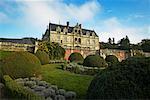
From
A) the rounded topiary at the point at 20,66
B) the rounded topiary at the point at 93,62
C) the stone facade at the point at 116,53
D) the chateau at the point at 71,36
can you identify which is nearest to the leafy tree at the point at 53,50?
the stone facade at the point at 116,53

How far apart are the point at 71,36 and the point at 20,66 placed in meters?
46.2

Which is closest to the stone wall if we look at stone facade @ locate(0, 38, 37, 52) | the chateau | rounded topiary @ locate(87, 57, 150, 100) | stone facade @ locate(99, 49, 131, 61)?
stone facade @ locate(0, 38, 37, 52)

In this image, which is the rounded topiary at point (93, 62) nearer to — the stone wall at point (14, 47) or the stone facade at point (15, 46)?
the stone facade at point (15, 46)

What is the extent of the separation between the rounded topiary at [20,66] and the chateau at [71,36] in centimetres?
3827

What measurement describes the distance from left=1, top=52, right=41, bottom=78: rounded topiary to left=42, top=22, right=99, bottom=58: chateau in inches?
1507

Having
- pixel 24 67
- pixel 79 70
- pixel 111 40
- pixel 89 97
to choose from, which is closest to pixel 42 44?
pixel 79 70

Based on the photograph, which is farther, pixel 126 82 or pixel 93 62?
pixel 93 62

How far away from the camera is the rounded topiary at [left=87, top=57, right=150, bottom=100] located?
6.82m

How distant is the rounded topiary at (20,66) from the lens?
1630cm

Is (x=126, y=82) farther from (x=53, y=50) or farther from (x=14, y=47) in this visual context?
(x=53, y=50)

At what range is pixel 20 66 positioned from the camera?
1650 centimetres

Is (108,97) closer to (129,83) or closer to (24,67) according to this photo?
(129,83)

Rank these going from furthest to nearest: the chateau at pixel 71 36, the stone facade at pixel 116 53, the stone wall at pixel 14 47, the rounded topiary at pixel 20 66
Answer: the chateau at pixel 71 36
the stone facade at pixel 116 53
the stone wall at pixel 14 47
the rounded topiary at pixel 20 66

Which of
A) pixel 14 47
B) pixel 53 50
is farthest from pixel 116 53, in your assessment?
pixel 14 47
